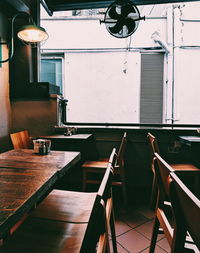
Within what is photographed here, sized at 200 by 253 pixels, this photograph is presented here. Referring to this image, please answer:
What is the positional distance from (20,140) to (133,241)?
2177mm

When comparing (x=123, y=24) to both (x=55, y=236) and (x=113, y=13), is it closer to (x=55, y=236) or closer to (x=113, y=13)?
(x=113, y=13)

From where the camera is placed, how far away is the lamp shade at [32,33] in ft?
9.12

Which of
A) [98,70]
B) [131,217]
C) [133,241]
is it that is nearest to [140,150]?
[131,217]

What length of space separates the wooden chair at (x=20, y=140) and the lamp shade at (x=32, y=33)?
1484 millimetres

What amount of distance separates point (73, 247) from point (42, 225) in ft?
1.03

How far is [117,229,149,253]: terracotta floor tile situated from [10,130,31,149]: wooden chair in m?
1.93

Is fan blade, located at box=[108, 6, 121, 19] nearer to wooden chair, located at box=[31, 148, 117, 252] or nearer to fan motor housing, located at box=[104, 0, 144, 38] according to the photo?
fan motor housing, located at box=[104, 0, 144, 38]

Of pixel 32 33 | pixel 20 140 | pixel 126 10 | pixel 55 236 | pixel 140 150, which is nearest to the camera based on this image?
pixel 55 236

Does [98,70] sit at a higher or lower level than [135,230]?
higher

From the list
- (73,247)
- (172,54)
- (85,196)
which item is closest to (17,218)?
(73,247)

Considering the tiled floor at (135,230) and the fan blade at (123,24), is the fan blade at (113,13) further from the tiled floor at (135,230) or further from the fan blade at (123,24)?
the tiled floor at (135,230)

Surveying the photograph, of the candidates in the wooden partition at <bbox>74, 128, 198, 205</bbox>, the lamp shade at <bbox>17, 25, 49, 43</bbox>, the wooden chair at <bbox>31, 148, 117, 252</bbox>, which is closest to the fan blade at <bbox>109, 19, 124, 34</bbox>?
the lamp shade at <bbox>17, 25, 49, 43</bbox>

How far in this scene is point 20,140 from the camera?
10.5 feet

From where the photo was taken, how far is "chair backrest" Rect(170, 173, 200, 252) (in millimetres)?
784
